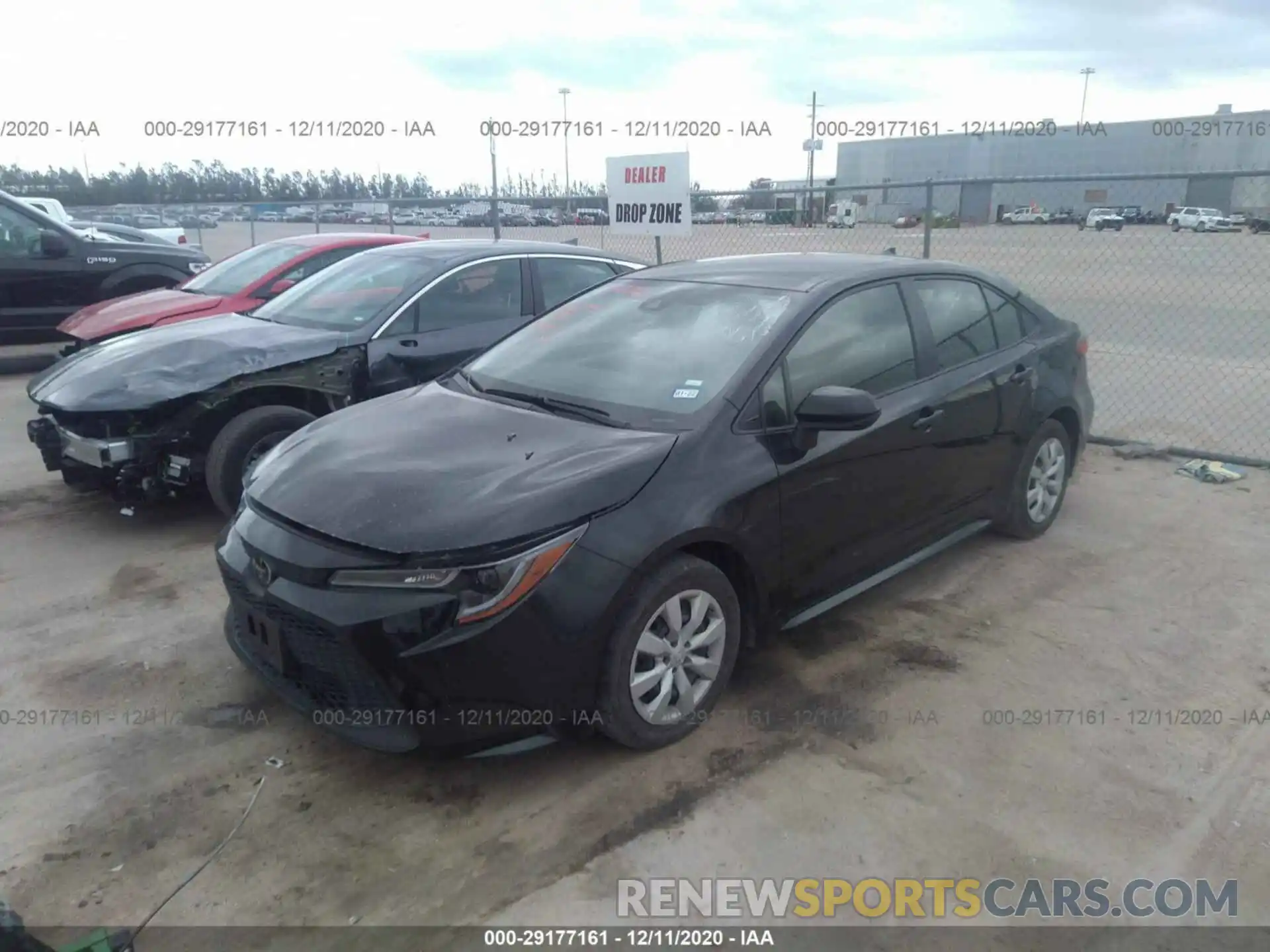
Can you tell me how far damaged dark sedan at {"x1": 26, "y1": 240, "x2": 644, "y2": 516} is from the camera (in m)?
5.07

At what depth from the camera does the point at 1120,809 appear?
3.02 meters

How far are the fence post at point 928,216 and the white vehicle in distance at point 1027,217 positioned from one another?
2.89 m

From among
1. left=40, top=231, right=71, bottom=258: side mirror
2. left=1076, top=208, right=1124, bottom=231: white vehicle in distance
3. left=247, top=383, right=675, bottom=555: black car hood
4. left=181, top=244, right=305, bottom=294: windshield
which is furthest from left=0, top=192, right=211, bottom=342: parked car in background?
left=1076, top=208, right=1124, bottom=231: white vehicle in distance

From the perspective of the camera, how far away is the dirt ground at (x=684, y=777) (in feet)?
8.96

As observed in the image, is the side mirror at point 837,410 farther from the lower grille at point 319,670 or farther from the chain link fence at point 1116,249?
the chain link fence at point 1116,249

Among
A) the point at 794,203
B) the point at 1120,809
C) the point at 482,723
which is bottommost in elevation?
the point at 1120,809

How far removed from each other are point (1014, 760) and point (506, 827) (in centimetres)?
176

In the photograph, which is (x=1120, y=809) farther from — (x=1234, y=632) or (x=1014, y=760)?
(x=1234, y=632)

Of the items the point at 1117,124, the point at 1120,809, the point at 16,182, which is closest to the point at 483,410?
the point at 1120,809

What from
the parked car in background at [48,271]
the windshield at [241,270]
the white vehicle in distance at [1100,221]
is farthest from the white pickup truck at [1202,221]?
the parked car in background at [48,271]

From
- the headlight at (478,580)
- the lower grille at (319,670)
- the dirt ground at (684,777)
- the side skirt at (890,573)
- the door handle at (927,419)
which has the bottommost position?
the dirt ground at (684,777)

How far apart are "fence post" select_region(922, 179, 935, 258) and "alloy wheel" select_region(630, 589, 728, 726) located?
531 cm

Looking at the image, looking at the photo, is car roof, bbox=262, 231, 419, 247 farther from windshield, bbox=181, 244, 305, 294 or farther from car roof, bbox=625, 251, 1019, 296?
car roof, bbox=625, 251, 1019, 296

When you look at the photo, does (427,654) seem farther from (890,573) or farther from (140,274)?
(140,274)
